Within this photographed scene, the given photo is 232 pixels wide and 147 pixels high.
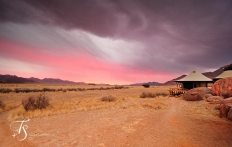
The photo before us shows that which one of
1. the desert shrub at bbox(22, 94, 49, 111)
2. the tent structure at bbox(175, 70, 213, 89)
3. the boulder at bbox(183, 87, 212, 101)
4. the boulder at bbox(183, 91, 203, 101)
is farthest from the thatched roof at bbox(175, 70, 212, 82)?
the desert shrub at bbox(22, 94, 49, 111)

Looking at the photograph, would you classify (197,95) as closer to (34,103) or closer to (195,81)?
(195,81)

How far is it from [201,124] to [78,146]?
6.63 metres

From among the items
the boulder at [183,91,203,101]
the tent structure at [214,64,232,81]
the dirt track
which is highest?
the tent structure at [214,64,232,81]

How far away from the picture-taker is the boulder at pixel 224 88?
50.5 feet

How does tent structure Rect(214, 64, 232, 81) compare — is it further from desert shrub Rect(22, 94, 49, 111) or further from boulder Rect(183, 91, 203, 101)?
desert shrub Rect(22, 94, 49, 111)

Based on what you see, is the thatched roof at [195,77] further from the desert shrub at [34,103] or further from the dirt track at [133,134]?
the desert shrub at [34,103]

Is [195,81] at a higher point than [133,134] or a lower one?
higher

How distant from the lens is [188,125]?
7.50 m

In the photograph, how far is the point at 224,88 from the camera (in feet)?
52.3

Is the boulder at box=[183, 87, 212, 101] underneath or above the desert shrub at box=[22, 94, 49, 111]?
above

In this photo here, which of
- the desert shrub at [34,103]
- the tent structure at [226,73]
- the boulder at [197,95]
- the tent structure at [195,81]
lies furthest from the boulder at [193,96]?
the tent structure at [226,73]

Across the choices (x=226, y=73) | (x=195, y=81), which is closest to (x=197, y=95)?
(x=195, y=81)

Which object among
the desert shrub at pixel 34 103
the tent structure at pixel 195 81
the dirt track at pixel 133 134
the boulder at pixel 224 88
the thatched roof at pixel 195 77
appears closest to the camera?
Answer: the dirt track at pixel 133 134

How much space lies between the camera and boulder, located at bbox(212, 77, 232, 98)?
15405 mm
